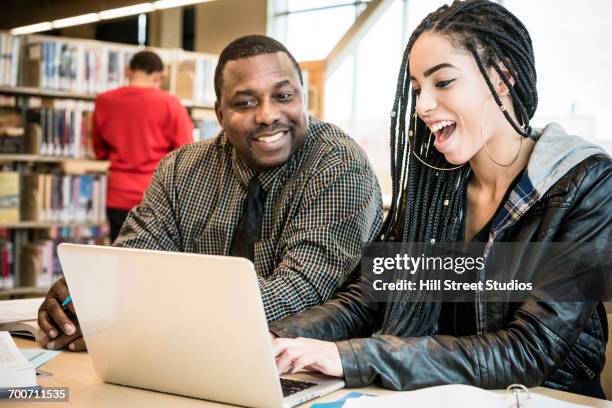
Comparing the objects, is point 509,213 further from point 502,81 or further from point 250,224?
point 250,224

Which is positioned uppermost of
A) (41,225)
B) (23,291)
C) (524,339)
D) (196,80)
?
(196,80)

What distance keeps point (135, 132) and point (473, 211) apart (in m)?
3.35

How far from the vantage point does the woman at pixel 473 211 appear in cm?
129

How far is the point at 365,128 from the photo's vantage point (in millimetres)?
8383

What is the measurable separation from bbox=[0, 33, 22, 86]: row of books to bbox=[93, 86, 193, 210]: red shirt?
58 cm

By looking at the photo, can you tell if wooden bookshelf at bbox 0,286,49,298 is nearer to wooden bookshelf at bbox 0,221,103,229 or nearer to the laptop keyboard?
wooden bookshelf at bbox 0,221,103,229

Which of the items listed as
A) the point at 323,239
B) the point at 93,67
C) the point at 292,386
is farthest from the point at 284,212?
the point at 93,67

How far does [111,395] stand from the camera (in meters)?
1.22

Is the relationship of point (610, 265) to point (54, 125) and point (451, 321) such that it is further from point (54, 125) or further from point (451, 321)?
point (54, 125)

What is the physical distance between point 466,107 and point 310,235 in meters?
0.53

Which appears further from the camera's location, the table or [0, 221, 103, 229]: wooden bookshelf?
[0, 221, 103, 229]: wooden bookshelf

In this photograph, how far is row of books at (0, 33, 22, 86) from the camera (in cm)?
480

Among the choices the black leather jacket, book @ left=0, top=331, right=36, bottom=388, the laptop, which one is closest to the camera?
the laptop

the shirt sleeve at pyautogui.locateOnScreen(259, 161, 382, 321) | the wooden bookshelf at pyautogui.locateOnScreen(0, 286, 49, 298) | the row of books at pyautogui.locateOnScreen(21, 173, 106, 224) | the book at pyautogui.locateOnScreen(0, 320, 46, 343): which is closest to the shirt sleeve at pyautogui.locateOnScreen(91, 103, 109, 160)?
the row of books at pyautogui.locateOnScreen(21, 173, 106, 224)
